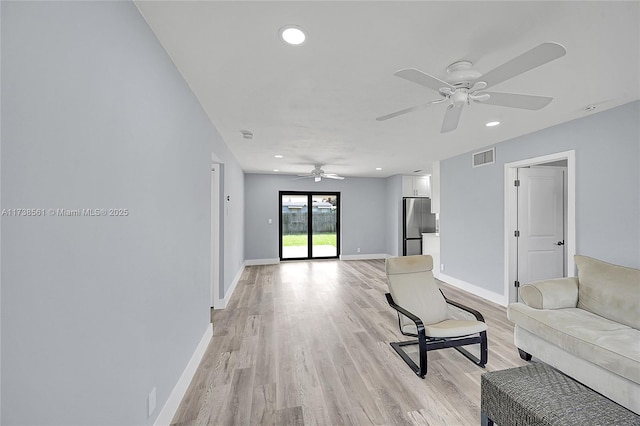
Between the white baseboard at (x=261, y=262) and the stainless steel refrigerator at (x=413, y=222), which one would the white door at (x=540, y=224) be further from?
the white baseboard at (x=261, y=262)

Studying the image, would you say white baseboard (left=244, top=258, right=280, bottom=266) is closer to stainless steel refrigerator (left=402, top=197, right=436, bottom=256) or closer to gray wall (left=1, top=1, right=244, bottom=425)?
stainless steel refrigerator (left=402, top=197, right=436, bottom=256)

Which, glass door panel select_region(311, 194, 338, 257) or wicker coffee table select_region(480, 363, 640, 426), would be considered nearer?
wicker coffee table select_region(480, 363, 640, 426)

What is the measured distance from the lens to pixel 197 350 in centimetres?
247

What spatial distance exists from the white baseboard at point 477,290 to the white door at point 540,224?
39 centimetres

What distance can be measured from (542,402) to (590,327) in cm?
127

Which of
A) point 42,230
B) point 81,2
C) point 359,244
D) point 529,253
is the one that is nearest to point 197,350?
point 42,230

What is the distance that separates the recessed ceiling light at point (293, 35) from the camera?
1.55 metres

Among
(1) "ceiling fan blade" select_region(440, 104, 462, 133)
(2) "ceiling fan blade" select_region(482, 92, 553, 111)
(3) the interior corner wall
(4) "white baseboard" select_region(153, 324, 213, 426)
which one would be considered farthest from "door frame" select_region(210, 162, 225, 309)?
(3) the interior corner wall

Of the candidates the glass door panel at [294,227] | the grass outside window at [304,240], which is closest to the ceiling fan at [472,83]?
the glass door panel at [294,227]

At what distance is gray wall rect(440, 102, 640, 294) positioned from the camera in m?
2.61

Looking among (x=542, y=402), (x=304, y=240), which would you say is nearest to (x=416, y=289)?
(x=542, y=402)

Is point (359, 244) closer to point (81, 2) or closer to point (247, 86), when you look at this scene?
point (247, 86)

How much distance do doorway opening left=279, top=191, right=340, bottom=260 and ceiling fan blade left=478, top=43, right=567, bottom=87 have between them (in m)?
6.24

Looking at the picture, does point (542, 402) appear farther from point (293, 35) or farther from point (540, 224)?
point (540, 224)
